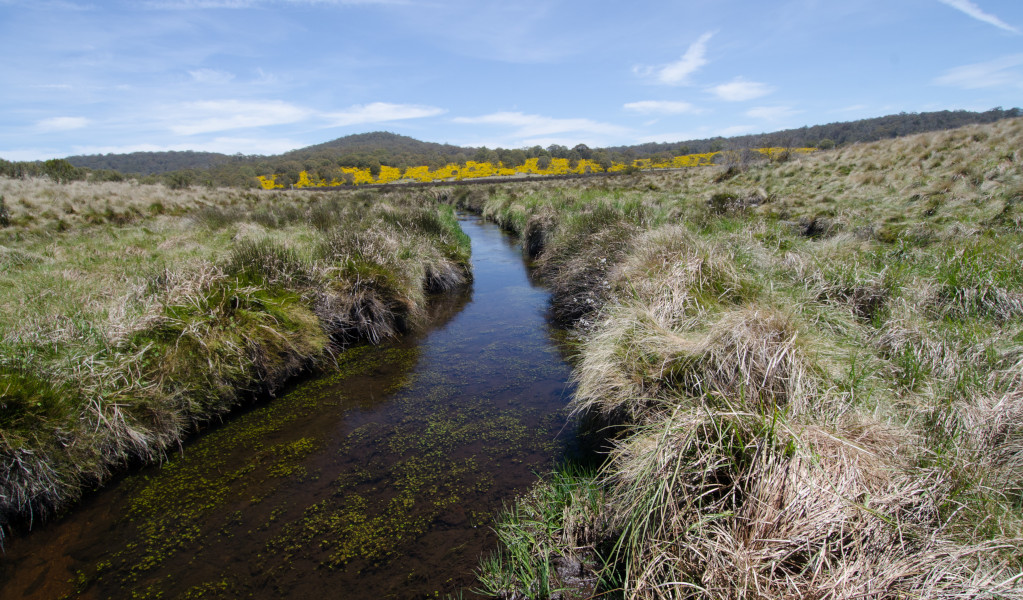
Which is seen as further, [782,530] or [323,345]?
[323,345]

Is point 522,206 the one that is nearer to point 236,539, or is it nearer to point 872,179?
point 872,179

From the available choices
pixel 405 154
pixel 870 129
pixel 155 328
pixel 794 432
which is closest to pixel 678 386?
pixel 794 432

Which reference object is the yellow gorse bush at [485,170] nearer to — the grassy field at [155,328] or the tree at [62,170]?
the tree at [62,170]

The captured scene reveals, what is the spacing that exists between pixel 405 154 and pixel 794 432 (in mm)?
91450

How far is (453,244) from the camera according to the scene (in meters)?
11.5

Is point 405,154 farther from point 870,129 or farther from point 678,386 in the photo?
point 678,386

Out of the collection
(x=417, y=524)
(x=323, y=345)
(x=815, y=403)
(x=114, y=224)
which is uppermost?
(x=114, y=224)

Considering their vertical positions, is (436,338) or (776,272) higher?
(776,272)

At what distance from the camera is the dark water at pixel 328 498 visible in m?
2.95

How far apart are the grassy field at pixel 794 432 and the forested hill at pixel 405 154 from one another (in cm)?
4221

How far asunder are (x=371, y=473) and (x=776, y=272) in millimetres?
5296

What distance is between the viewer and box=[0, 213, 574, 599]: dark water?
9.67 feet

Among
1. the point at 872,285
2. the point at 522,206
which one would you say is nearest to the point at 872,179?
the point at 872,285

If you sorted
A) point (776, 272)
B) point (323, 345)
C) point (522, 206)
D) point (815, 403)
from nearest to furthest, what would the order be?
point (815, 403) < point (776, 272) < point (323, 345) < point (522, 206)
